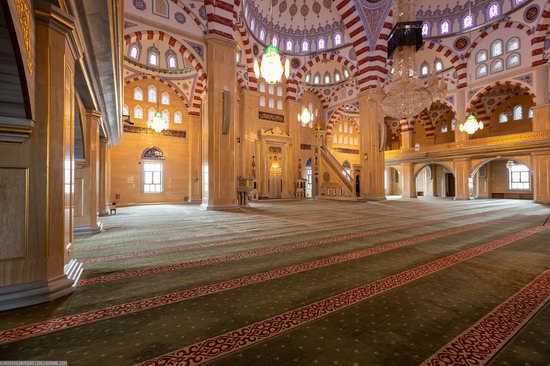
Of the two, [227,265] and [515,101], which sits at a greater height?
[515,101]

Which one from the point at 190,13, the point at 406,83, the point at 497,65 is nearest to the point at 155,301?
the point at 406,83

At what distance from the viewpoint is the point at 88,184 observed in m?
4.27

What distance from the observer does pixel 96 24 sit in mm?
2523

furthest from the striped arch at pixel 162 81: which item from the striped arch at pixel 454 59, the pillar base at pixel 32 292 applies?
the striped arch at pixel 454 59

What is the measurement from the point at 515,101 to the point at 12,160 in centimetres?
2171

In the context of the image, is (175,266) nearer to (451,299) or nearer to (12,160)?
(12,160)

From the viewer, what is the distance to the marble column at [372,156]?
1189cm

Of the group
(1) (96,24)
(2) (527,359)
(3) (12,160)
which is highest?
(1) (96,24)

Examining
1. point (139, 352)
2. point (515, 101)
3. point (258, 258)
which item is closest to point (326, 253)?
point (258, 258)

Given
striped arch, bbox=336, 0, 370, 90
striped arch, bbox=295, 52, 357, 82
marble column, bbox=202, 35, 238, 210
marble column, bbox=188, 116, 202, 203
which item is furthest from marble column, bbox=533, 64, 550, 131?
marble column, bbox=188, 116, 202, 203

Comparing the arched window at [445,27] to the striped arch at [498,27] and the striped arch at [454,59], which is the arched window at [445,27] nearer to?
the striped arch at [454,59]

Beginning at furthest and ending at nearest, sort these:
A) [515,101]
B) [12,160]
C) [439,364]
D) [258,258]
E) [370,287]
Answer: [515,101], [258,258], [370,287], [12,160], [439,364]

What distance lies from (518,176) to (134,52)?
22183mm

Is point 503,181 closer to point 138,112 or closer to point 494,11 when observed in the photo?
point 494,11
